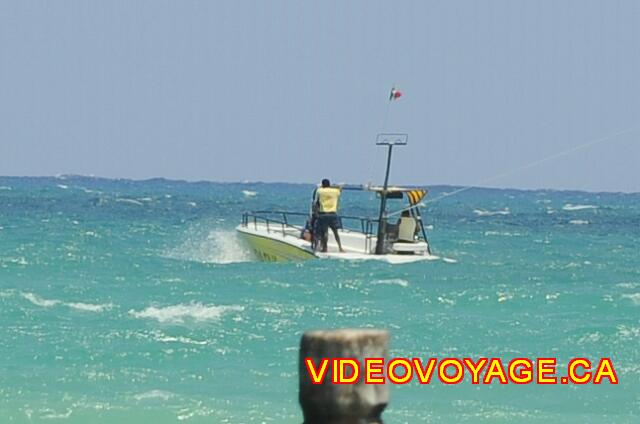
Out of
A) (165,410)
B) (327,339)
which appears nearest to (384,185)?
(165,410)

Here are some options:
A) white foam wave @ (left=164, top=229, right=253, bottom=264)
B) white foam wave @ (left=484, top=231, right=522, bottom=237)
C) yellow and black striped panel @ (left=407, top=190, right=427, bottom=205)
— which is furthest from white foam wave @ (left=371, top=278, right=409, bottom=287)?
white foam wave @ (left=484, top=231, right=522, bottom=237)

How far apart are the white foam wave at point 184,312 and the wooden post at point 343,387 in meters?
14.1

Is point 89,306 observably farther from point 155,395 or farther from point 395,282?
point 155,395

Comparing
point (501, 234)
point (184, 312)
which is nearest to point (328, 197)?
point (184, 312)

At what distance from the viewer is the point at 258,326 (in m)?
17.0

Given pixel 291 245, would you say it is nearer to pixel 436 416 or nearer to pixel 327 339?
pixel 436 416

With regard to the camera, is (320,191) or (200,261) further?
(200,261)

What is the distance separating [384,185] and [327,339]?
22358 millimetres

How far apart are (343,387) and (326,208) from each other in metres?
21.2

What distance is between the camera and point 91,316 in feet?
58.4

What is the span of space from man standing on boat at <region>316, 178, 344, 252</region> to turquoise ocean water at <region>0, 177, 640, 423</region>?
32.7 inches

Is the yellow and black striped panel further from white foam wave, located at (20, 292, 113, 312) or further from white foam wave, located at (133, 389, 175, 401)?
white foam wave, located at (133, 389, 175, 401)

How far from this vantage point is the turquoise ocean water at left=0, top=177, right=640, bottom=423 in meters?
12.2

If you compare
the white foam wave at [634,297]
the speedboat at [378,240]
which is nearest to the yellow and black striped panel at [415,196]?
the speedboat at [378,240]
